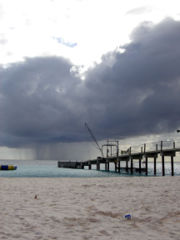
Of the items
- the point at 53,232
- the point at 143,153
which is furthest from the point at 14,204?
the point at 143,153

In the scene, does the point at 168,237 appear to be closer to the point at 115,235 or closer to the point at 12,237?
the point at 115,235

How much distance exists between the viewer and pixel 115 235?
681 cm

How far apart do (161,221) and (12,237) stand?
4674mm

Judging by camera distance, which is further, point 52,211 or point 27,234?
point 52,211

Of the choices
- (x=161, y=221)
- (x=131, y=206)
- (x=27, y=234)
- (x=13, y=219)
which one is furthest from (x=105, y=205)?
(x=27, y=234)

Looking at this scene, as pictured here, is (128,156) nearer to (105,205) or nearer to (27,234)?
(105,205)

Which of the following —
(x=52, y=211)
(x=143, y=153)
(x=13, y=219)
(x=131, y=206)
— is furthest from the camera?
(x=143, y=153)

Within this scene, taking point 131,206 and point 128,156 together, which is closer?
point 131,206

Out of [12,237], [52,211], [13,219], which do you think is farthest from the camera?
[52,211]

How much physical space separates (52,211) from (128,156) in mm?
64565

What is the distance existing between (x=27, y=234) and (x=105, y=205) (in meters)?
5.12

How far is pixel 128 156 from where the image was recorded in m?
72.9

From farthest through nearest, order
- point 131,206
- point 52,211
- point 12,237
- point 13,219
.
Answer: point 131,206
point 52,211
point 13,219
point 12,237

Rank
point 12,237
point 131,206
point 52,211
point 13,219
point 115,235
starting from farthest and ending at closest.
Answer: point 131,206 → point 52,211 → point 13,219 → point 115,235 → point 12,237
